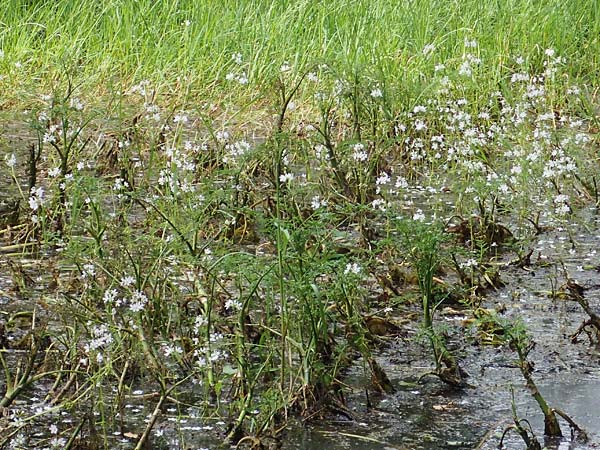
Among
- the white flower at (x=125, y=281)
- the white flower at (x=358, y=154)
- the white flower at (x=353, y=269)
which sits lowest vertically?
the white flower at (x=125, y=281)

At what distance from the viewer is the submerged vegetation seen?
4.17m

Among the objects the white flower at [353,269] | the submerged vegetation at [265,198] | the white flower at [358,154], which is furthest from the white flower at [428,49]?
the white flower at [353,269]

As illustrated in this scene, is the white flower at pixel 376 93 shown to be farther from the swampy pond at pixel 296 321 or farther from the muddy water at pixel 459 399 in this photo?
the muddy water at pixel 459 399

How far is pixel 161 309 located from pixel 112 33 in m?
5.40

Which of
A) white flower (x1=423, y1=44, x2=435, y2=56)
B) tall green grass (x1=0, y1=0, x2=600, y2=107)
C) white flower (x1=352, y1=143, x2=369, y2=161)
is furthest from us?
tall green grass (x1=0, y1=0, x2=600, y2=107)

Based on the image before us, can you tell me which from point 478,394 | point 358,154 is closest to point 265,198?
point 358,154

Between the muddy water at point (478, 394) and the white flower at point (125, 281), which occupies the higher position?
the white flower at point (125, 281)

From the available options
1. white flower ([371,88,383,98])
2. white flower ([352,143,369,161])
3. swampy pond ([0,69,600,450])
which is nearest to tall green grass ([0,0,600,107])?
white flower ([371,88,383,98])

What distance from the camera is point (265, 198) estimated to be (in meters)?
6.10

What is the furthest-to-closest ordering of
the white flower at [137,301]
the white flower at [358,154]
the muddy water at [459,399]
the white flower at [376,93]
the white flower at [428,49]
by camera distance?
the white flower at [428,49] → the white flower at [376,93] → the white flower at [358,154] → the white flower at [137,301] → the muddy water at [459,399]

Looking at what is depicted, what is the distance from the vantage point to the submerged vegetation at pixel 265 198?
164 inches

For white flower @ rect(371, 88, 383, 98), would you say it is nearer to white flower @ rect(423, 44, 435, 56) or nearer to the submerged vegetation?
the submerged vegetation

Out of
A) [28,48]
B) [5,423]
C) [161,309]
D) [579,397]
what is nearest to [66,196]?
[161,309]

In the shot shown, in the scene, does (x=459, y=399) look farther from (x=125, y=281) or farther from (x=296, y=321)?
(x=125, y=281)
